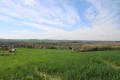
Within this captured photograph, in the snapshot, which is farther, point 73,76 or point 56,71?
point 56,71

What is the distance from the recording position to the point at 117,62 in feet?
84.4

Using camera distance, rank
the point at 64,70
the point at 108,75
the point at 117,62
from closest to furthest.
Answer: the point at 108,75
the point at 64,70
the point at 117,62

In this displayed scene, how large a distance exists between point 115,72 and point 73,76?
469 centimetres

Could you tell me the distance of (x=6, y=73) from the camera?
18438 millimetres

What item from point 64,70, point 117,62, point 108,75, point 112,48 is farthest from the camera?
point 112,48

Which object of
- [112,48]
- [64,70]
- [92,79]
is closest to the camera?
[92,79]

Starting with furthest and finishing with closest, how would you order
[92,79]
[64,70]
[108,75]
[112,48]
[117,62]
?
[112,48], [117,62], [64,70], [108,75], [92,79]

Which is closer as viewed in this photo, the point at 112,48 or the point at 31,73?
the point at 31,73

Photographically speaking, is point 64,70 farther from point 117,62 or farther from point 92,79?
point 117,62

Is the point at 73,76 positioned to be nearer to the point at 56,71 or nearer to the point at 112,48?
the point at 56,71

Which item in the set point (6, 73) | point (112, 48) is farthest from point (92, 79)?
point (112, 48)

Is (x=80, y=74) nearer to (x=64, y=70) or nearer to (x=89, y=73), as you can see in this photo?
(x=89, y=73)

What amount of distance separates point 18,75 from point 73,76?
18.4ft

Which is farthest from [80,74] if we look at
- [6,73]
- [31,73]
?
[6,73]
